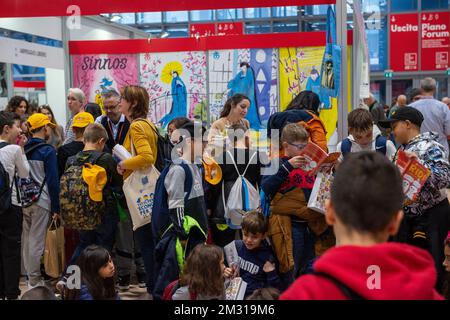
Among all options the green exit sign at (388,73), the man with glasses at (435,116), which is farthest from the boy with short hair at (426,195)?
the green exit sign at (388,73)

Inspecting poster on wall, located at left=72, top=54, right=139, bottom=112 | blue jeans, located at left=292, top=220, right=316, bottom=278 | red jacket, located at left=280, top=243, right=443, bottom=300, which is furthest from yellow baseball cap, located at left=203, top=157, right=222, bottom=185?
poster on wall, located at left=72, top=54, right=139, bottom=112

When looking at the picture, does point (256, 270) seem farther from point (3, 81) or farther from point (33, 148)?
point (3, 81)

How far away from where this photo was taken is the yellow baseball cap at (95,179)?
14.9ft

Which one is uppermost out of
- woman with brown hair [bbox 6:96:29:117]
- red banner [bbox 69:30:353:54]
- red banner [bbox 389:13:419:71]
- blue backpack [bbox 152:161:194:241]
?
red banner [bbox 389:13:419:71]

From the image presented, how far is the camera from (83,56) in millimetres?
7809

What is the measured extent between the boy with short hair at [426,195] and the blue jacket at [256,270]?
902 millimetres

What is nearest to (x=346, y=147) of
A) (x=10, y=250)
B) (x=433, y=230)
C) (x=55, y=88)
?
(x=433, y=230)

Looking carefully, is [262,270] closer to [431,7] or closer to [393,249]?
[393,249]

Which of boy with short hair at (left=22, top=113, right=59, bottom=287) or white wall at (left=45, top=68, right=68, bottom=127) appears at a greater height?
white wall at (left=45, top=68, right=68, bottom=127)

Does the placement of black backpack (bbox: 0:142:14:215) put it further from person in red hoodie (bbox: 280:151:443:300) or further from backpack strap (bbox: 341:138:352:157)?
person in red hoodie (bbox: 280:151:443:300)

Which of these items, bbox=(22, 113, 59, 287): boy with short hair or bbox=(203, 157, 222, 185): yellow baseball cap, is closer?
bbox=(203, 157, 222, 185): yellow baseball cap

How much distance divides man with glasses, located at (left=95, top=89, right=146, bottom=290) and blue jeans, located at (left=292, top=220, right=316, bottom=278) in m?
1.63

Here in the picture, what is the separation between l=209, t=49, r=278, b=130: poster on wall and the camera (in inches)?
298

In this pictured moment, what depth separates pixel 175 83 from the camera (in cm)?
785
